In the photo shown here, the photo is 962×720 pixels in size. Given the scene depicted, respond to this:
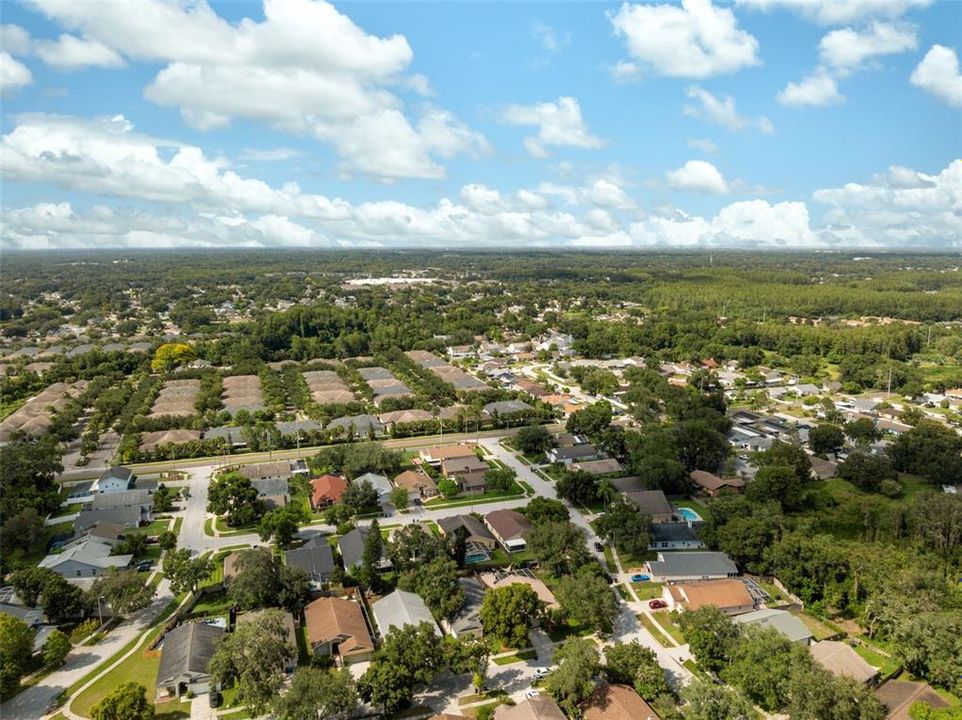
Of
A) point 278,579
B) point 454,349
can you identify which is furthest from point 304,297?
point 278,579

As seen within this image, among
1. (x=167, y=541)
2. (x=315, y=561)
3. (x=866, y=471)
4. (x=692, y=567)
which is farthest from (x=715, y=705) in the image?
(x=866, y=471)

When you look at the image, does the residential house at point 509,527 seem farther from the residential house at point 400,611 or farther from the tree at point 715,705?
the tree at point 715,705

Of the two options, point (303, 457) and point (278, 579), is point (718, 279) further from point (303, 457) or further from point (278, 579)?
point (278, 579)

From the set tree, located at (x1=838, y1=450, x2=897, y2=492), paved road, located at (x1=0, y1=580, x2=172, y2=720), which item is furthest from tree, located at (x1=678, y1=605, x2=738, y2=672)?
tree, located at (x1=838, y1=450, x2=897, y2=492)

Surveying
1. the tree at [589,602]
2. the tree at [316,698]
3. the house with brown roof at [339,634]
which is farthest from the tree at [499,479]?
the tree at [316,698]

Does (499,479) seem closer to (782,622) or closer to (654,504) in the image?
(654,504)

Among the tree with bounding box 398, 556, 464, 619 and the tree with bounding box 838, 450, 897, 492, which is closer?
the tree with bounding box 398, 556, 464, 619

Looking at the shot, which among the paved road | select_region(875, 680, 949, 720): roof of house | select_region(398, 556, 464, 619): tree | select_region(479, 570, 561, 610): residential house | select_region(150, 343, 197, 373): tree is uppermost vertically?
select_region(150, 343, 197, 373): tree

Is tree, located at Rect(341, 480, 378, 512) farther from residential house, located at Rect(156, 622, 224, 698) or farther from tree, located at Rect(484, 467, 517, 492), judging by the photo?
residential house, located at Rect(156, 622, 224, 698)
